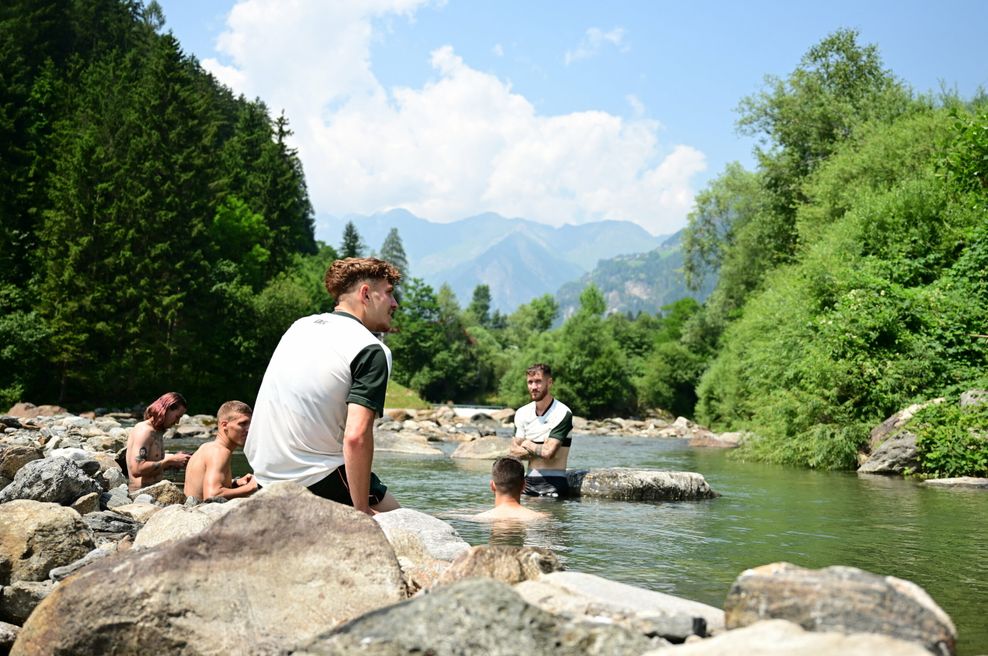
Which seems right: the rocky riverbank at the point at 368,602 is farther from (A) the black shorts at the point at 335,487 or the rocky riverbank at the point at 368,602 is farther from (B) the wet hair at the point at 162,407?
(B) the wet hair at the point at 162,407

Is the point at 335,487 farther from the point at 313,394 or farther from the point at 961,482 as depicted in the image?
the point at 961,482

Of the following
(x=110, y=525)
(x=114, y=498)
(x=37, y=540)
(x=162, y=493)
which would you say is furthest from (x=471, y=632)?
(x=162, y=493)

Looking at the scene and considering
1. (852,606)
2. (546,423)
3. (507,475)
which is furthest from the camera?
(546,423)

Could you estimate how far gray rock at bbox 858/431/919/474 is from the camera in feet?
59.6

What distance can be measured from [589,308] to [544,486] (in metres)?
65.3

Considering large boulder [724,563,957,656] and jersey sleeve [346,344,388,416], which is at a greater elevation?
jersey sleeve [346,344,388,416]

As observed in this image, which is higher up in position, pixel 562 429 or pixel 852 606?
pixel 562 429

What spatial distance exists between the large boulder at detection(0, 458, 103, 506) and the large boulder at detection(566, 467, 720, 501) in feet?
23.1

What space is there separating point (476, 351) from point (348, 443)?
96.8m

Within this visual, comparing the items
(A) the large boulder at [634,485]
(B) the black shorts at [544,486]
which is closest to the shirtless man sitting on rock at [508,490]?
(B) the black shorts at [544,486]

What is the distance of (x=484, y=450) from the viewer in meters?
23.8

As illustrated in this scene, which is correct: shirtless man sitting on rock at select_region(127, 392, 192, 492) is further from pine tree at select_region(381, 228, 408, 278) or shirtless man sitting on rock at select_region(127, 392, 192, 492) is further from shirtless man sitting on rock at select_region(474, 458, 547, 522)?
pine tree at select_region(381, 228, 408, 278)

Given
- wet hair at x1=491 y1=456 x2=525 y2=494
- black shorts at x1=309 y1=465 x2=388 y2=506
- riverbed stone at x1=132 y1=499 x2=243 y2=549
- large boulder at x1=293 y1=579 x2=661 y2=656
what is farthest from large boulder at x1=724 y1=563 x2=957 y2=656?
wet hair at x1=491 y1=456 x2=525 y2=494

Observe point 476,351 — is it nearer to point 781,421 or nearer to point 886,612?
point 781,421
